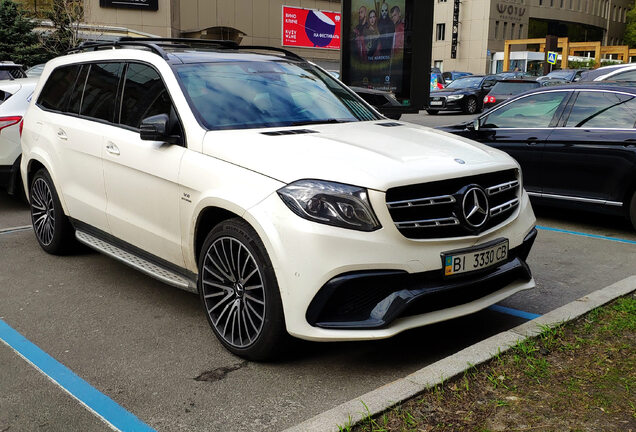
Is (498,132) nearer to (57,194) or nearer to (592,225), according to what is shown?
(592,225)

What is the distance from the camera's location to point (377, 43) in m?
12.8

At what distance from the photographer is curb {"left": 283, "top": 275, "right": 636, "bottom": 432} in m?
2.97

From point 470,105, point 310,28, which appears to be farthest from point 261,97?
point 310,28

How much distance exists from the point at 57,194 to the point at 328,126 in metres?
2.67

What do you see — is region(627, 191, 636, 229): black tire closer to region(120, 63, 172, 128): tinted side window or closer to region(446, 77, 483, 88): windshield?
region(120, 63, 172, 128): tinted side window

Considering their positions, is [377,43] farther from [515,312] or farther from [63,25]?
[63,25]

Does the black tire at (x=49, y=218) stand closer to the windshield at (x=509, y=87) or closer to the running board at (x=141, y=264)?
the running board at (x=141, y=264)

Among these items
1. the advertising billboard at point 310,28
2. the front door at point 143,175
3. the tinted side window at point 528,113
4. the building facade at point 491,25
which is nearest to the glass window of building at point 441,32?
the building facade at point 491,25

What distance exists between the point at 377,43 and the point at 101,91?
8.19 metres

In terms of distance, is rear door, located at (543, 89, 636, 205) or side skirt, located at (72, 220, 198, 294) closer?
side skirt, located at (72, 220, 198, 294)

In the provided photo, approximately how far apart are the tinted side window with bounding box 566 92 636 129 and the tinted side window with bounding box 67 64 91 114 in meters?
5.11

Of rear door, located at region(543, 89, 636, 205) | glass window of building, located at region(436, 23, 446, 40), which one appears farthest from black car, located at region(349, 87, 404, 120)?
glass window of building, located at region(436, 23, 446, 40)

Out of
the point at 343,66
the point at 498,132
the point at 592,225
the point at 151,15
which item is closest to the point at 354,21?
the point at 343,66

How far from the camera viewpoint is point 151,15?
4456 cm
